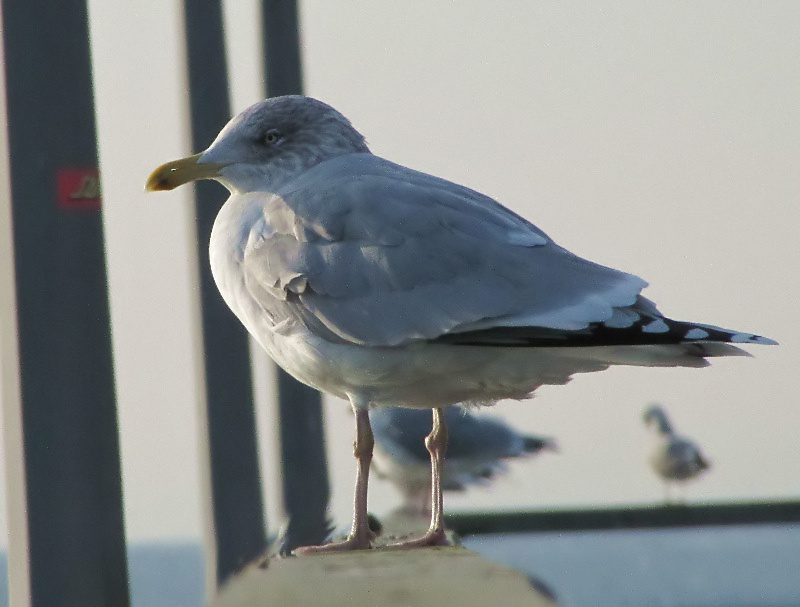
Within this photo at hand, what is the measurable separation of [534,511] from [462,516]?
0.69 feet

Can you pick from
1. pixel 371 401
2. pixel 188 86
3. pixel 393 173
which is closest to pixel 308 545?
pixel 371 401

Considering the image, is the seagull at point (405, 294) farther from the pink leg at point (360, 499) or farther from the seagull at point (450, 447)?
the seagull at point (450, 447)

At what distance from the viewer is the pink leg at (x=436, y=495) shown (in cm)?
303

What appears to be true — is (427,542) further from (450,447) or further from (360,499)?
(450,447)

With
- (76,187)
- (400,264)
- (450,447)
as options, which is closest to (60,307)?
(76,187)

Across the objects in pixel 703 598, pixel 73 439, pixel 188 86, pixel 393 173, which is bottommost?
pixel 703 598

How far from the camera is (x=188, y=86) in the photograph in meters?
5.66

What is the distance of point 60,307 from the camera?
446 centimetres

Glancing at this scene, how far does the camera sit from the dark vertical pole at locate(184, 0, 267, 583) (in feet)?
18.6

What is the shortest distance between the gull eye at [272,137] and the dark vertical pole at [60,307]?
1286 millimetres

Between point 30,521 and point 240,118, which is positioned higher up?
point 240,118

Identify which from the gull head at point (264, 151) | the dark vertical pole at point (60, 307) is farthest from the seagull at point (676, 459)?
the gull head at point (264, 151)

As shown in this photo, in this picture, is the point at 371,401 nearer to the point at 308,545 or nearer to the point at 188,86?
the point at 308,545

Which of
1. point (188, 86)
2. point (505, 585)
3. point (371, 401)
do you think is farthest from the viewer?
point (188, 86)
